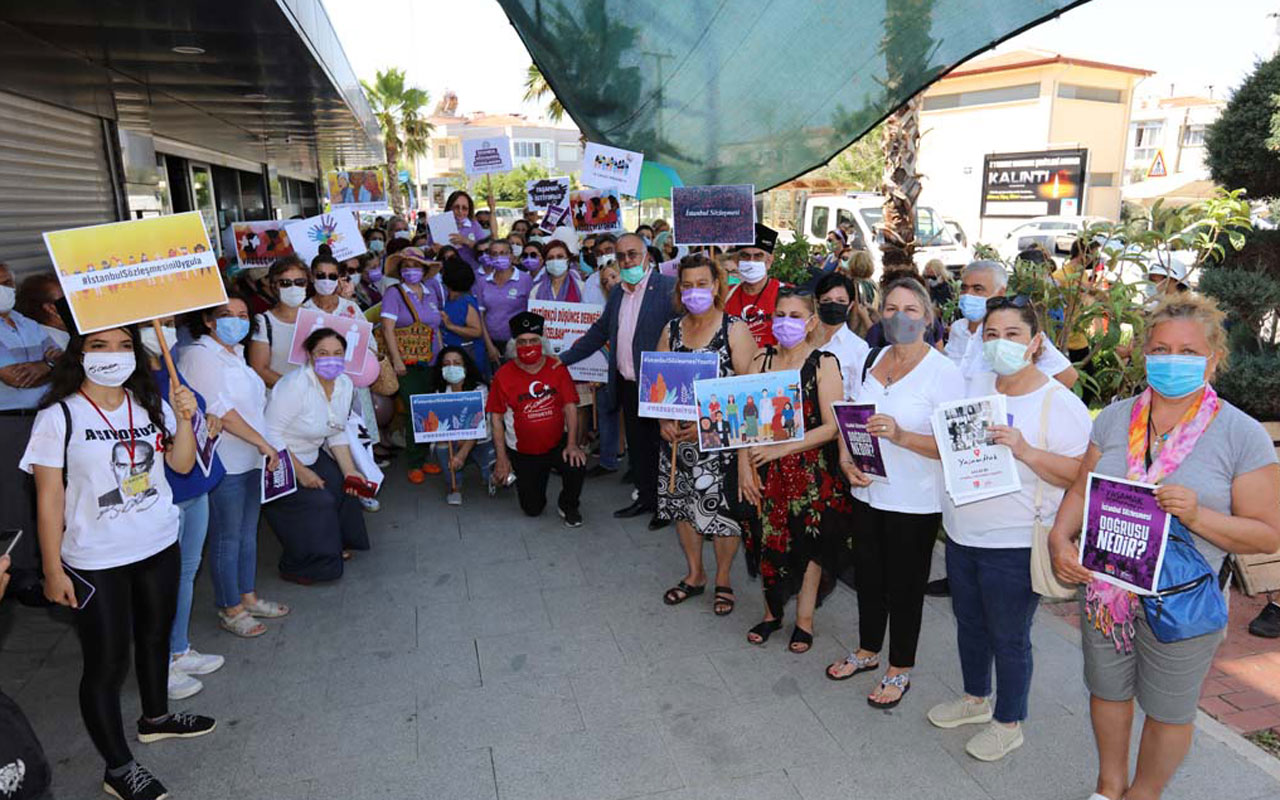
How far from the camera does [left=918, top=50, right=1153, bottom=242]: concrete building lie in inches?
1393

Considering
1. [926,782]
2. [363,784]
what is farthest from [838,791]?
[363,784]

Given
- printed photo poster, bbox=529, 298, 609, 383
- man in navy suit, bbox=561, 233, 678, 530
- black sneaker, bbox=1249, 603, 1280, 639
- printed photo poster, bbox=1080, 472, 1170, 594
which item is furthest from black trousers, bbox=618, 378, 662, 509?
black sneaker, bbox=1249, 603, 1280, 639

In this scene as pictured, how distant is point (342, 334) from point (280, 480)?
40.7 inches

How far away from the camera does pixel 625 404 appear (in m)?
5.99

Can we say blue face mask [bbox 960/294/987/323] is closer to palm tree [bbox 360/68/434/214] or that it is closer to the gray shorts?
the gray shorts

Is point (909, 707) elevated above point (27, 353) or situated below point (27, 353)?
below

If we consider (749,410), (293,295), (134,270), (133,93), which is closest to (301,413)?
(293,295)

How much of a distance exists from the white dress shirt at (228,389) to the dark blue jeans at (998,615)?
11.6 ft

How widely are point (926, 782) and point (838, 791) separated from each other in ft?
1.22

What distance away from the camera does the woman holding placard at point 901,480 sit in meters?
3.39

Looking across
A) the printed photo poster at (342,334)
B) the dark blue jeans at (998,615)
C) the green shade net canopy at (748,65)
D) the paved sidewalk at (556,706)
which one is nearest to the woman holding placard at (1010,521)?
the dark blue jeans at (998,615)

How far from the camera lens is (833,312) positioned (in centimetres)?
404

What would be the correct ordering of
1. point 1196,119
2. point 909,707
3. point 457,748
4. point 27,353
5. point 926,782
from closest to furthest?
point 926,782 < point 457,748 < point 909,707 < point 27,353 < point 1196,119

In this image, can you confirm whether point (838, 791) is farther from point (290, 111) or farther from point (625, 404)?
point (290, 111)
